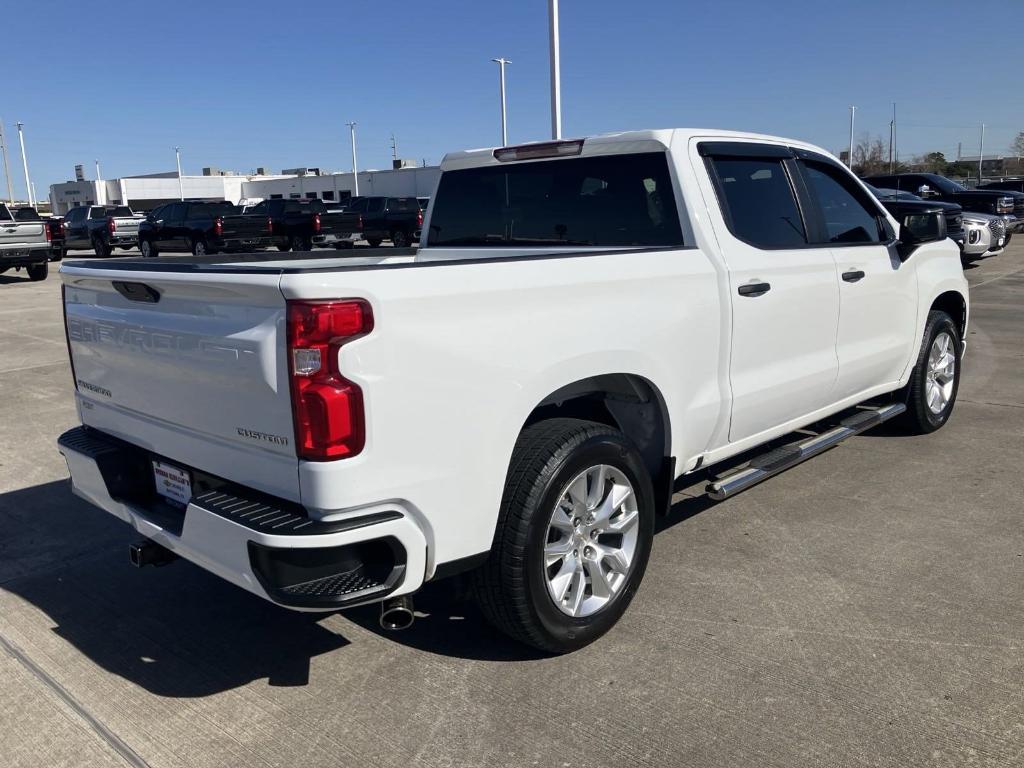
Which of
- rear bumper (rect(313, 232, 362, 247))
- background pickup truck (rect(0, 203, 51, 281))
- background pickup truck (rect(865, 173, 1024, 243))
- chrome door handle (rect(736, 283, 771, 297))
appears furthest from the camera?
rear bumper (rect(313, 232, 362, 247))

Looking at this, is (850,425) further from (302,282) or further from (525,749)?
(302,282)

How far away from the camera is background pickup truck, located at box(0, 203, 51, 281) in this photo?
64.7 feet

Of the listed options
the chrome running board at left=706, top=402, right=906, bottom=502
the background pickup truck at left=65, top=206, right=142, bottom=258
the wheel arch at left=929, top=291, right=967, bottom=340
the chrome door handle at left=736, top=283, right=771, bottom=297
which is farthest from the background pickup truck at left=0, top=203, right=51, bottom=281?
the chrome door handle at left=736, top=283, right=771, bottom=297

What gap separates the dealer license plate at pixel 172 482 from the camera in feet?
10.5

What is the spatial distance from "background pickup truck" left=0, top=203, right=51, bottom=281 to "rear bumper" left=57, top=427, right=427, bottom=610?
64.4 feet

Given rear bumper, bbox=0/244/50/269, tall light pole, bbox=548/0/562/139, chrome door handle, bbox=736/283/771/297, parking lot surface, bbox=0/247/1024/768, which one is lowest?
parking lot surface, bbox=0/247/1024/768

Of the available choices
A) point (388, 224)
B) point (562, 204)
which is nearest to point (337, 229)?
point (388, 224)

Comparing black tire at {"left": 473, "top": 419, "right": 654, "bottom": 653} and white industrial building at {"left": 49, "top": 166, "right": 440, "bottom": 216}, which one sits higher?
white industrial building at {"left": 49, "top": 166, "right": 440, "bottom": 216}

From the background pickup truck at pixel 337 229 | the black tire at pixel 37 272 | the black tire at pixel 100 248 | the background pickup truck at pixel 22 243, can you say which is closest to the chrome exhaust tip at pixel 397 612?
the background pickup truck at pixel 22 243

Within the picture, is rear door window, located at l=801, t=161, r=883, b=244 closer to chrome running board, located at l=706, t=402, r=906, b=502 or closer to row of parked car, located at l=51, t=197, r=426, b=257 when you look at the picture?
chrome running board, located at l=706, t=402, r=906, b=502

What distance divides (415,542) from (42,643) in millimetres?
1894

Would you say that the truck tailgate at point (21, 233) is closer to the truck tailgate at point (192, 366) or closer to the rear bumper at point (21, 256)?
the rear bumper at point (21, 256)

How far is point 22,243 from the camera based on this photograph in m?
19.8

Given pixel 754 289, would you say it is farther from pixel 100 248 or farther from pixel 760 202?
pixel 100 248
